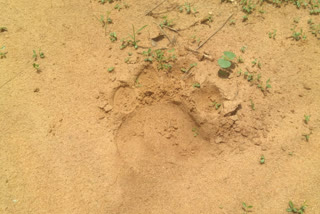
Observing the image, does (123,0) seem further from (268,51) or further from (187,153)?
(187,153)

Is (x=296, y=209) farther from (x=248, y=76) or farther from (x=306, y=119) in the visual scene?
(x=248, y=76)

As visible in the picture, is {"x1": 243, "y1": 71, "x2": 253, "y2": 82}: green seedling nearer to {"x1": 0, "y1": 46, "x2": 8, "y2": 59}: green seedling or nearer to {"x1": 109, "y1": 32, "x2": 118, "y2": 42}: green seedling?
{"x1": 109, "y1": 32, "x2": 118, "y2": 42}: green seedling

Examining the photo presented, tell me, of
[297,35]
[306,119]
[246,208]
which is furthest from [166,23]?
[246,208]

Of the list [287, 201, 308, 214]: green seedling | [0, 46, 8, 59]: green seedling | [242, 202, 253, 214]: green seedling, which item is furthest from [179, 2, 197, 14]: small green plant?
[287, 201, 308, 214]: green seedling

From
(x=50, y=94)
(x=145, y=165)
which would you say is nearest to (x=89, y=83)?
(x=50, y=94)

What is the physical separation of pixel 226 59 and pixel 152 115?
39.0 inches

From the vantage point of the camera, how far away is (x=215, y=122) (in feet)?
7.97

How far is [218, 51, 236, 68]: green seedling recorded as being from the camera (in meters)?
2.62

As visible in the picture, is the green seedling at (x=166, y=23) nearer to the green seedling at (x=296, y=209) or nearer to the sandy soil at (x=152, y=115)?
the sandy soil at (x=152, y=115)

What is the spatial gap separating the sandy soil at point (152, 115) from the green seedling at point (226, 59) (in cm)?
10

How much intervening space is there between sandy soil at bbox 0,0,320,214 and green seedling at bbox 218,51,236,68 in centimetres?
10

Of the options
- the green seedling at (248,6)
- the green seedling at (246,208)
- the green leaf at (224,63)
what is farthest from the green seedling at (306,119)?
the green seedling at (248,6)

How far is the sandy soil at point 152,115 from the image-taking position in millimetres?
2223

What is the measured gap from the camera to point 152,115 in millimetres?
2598
